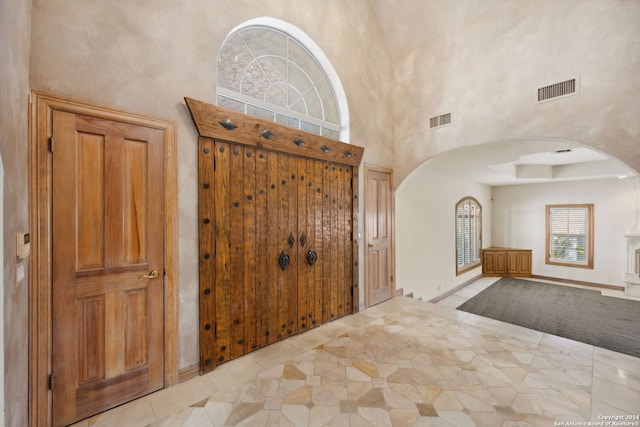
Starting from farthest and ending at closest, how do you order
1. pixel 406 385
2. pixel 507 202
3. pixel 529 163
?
pixel 507 202
pixel 529 163
pixel 406 385

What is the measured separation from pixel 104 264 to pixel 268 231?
52.0 inches

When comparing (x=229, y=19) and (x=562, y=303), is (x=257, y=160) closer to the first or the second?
(x=229, y=19)

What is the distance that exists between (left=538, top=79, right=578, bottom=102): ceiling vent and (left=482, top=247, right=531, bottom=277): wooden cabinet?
651 centimetres

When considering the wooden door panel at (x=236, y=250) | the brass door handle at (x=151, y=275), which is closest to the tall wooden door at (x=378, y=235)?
the wooden door panel at (x=236, y=250)

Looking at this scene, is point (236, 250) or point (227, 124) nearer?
point (227, 124)

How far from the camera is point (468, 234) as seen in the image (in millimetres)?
7500

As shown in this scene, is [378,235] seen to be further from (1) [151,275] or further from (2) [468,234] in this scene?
(2) [468,234]

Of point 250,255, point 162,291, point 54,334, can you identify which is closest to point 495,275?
point 250,255

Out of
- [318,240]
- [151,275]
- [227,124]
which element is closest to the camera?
[151,275]

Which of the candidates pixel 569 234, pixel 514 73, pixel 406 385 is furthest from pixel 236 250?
pixel 569 234

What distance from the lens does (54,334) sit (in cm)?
161

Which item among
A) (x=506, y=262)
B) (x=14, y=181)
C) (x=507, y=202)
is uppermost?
(x=507, y=202)

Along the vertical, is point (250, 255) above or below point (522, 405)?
above

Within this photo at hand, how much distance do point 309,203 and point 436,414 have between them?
2.18 meters
